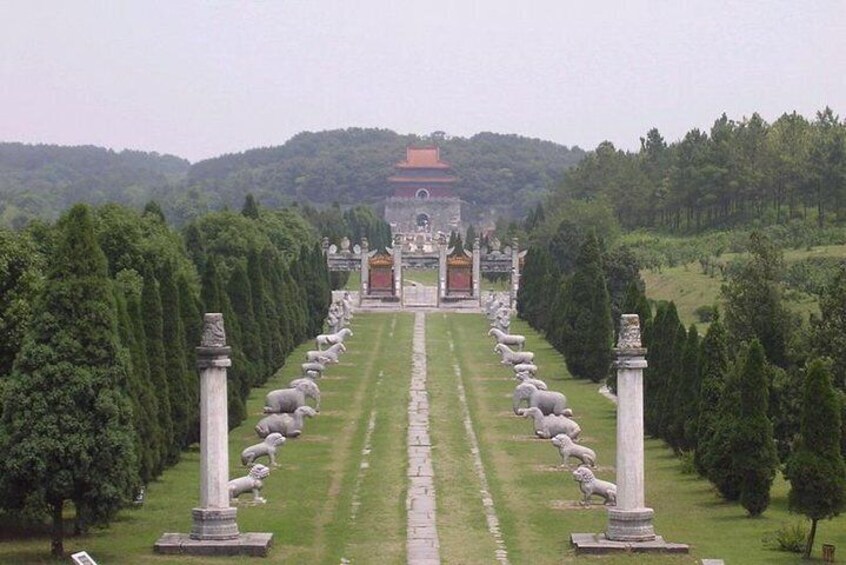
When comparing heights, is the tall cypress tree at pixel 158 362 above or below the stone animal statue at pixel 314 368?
above

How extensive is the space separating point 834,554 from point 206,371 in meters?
11.0

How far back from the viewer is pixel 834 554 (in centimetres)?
2925

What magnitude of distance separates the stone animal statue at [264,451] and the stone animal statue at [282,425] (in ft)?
13.9

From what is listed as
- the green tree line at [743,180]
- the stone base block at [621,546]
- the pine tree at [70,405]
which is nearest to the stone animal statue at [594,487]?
the stone base block at [621,546]

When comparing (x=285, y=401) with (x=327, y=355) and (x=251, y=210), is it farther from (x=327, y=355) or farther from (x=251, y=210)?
(x=251, y=210)

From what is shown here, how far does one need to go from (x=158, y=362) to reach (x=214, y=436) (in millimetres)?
7836

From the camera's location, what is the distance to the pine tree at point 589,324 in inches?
2341

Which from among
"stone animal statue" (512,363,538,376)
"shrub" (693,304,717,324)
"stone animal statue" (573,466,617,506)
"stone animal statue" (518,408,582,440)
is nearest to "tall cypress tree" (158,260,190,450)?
"stone animal statue" (518,408,582,440)

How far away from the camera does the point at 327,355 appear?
6366cm

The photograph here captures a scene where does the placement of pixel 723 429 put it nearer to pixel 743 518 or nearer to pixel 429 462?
pixel 743 518

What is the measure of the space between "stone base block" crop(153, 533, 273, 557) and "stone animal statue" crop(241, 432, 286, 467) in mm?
→ 8779

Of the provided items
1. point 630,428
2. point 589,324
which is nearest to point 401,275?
point 589,324

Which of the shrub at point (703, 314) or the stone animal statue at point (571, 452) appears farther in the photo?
the shrub at point (703, 314)

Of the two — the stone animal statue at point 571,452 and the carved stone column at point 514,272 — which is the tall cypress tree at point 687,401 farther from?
the carved stone column at point 514,272
